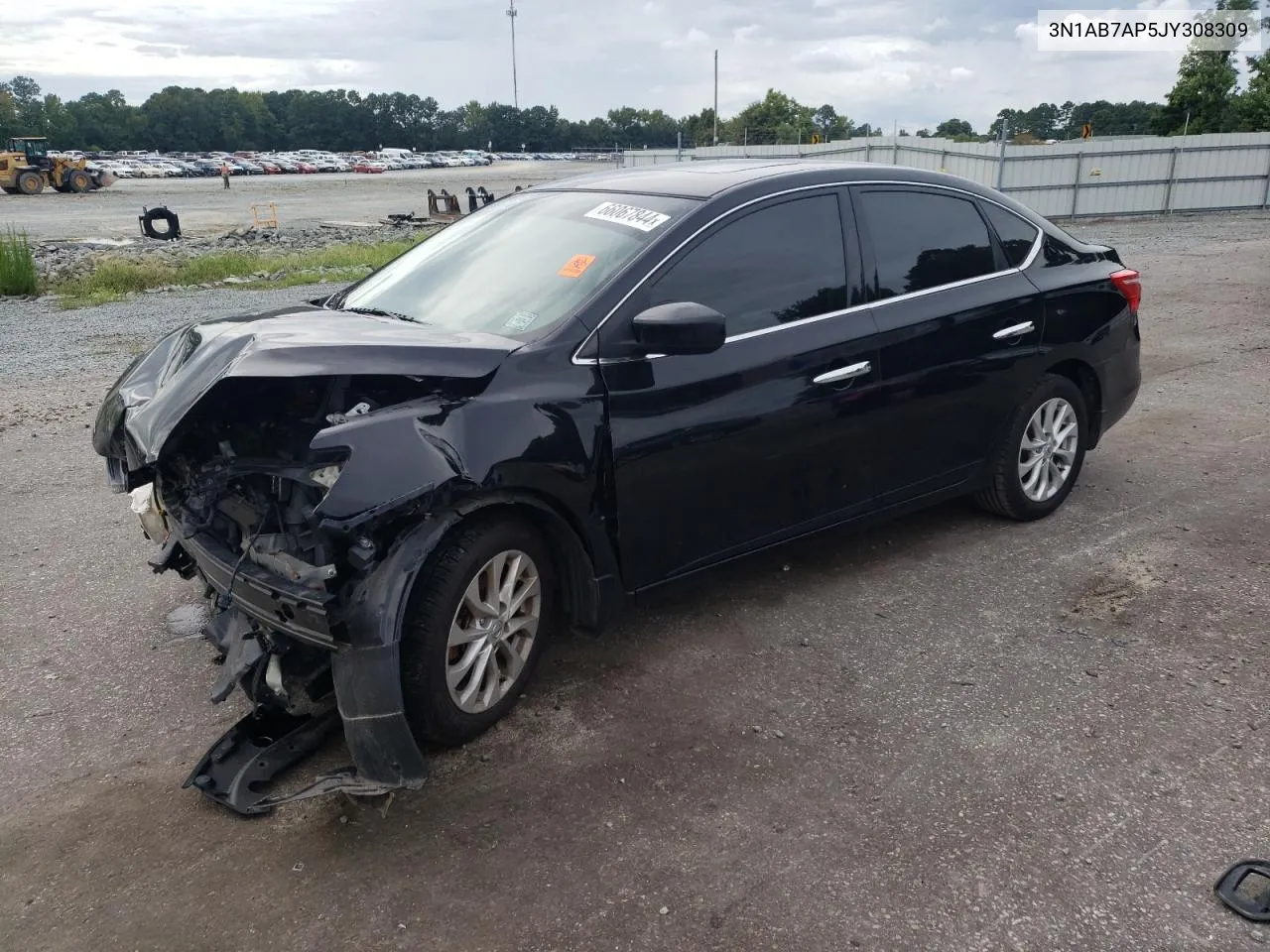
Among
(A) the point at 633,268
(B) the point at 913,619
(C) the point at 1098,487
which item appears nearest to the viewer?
(A) the point at 633,268

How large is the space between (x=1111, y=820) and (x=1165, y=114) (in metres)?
50.3

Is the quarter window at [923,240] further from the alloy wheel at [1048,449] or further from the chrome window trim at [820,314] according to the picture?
the alloy wheel at [1048,449]

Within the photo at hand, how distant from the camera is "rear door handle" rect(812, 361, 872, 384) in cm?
394

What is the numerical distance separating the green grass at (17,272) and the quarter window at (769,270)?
13244 mm

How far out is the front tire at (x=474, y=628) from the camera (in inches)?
120

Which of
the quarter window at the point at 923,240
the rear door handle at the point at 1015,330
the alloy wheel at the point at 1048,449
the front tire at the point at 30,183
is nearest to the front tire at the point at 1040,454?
the alloy wheel at the point at 1048,449

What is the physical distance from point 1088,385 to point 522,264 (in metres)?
3.15

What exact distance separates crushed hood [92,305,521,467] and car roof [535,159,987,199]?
1123mm

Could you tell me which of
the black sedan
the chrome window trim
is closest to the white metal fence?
the chrome window trim

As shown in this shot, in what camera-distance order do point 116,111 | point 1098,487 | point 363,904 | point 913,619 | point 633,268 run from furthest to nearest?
1. point 116,111
2. point 1098,487
3. point 913,619
4. point 633,268
5. point 363,904

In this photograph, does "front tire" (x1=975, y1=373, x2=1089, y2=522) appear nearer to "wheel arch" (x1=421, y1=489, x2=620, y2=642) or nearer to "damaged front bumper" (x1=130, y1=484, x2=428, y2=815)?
"wheel arch" (x1=421, y1=489, x2=620, y2=642)

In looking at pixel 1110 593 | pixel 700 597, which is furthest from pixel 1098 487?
pixel 700 597

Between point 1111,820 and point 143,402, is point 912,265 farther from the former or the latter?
point 143,402

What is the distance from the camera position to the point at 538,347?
3330 mm
